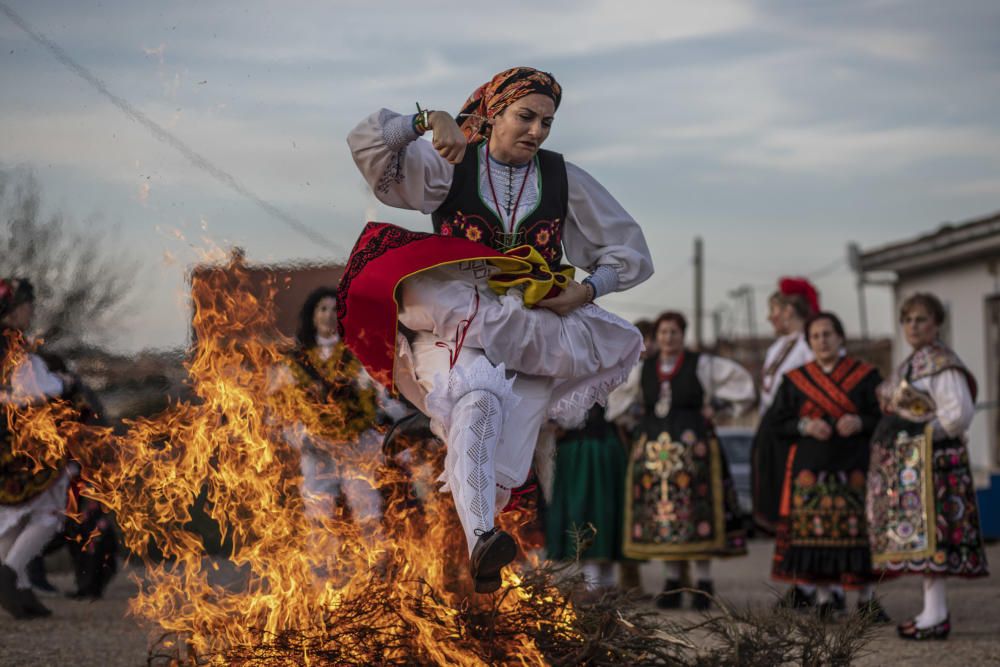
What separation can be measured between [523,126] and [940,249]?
46.2ft

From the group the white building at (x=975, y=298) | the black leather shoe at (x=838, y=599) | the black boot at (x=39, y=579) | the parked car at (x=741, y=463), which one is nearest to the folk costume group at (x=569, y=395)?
the black leather shoe at (x=838, y=599)

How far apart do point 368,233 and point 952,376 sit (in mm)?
3865

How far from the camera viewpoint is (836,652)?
13.6 feet

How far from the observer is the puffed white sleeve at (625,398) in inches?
359

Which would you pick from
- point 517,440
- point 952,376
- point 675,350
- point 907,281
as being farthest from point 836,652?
point 907,281

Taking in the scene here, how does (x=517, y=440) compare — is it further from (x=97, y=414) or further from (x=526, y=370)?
Result: (x=97, y=414)

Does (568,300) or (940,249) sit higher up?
(940,249)

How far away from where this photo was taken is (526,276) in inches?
168

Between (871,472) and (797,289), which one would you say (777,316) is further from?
(871,472)

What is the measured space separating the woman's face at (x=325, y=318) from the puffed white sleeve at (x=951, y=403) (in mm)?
3249

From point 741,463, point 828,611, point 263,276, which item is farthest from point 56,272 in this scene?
point 741,463

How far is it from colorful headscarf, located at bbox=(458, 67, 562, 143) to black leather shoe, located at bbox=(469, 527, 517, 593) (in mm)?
1467

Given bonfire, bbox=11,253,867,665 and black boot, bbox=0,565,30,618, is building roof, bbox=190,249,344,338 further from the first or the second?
black boot, bbox=0,565,30,618

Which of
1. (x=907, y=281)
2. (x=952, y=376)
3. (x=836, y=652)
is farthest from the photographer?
(x=907, y=281)
